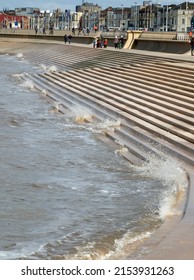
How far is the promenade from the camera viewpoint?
7.41 metres

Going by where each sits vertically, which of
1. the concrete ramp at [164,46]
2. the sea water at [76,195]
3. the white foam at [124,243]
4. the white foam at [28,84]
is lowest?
the white foam at [28,84]

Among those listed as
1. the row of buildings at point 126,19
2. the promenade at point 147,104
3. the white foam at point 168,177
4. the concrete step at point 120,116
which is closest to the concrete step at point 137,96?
the promenade at point 147,104

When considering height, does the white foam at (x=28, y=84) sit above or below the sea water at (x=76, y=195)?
below

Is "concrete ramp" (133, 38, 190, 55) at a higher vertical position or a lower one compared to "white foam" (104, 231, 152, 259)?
higher

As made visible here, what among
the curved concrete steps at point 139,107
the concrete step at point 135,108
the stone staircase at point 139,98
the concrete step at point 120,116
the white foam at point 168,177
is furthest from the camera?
the concrete step at point 135,108

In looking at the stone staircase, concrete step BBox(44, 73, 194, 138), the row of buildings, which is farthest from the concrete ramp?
the row of buildings

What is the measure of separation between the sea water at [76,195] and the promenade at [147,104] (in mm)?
316

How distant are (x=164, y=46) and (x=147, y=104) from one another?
20.1 metres

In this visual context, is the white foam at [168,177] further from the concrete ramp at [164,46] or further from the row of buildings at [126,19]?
the row of buildings at [126,19]

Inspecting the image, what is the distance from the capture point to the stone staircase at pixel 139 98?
508 inches

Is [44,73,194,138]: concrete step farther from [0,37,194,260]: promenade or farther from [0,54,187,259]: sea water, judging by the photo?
[0,54,187,259]: sea water

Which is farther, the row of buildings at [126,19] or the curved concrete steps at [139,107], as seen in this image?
the row of buildings at [126,19]

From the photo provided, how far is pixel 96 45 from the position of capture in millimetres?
48312
